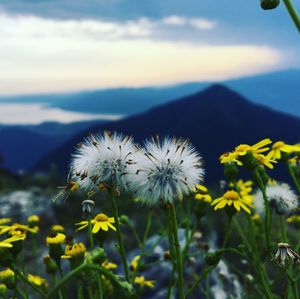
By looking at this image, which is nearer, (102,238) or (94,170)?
(94,170)

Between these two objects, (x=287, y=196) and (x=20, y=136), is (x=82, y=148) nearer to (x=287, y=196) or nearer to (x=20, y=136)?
(x=287, y=196)

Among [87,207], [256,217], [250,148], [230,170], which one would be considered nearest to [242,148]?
[250,148]

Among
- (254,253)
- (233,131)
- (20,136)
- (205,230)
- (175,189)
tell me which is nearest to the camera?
(175,189)

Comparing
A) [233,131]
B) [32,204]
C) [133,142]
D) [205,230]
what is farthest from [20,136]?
[133,142]

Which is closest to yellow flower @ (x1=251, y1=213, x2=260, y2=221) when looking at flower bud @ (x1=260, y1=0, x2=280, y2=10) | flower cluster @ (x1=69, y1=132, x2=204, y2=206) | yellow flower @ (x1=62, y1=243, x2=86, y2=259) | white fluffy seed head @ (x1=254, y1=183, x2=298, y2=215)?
white fluffy seed head @ (x1=254, y1=183, x2=298, y2=215)

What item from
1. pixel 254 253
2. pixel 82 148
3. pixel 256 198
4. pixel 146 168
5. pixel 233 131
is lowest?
pixel 254 253

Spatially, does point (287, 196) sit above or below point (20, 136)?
below

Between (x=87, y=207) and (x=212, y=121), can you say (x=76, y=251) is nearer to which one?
(x=87, y=207)

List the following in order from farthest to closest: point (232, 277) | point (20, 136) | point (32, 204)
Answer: point (20, 136) < point (32, 204) < point (232, 277)
